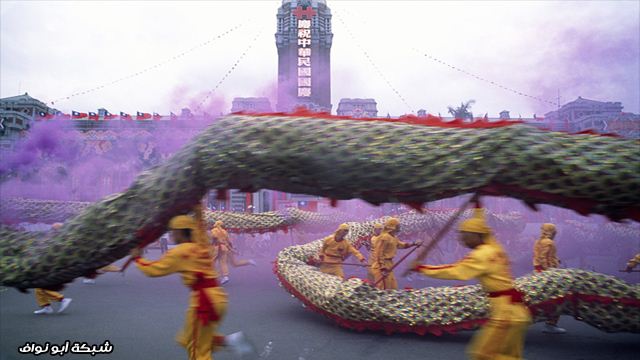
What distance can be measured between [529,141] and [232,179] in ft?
7.64

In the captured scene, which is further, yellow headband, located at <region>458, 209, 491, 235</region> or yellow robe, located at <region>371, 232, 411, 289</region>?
yellow robe, located at <region>371, 232, 411, 289</region>

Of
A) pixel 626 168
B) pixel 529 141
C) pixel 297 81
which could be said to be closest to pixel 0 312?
pixel 529 141

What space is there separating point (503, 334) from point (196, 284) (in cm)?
255

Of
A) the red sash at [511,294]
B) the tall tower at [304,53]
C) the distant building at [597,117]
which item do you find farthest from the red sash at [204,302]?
the tall tower at [304,53]

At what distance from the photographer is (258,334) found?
6.37 metres

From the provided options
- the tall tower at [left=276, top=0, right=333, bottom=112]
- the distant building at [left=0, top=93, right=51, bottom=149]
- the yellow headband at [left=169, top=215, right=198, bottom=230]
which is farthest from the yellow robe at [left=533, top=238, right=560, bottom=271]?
the distant building at [left=0, top=93, right=51, bottom=149]

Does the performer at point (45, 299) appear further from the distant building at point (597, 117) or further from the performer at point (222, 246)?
the distant building at point (597, 117)

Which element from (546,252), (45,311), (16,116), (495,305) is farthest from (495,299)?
(16,116)

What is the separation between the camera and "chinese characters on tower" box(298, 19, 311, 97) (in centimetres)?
2708

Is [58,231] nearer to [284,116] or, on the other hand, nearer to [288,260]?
[284,116]

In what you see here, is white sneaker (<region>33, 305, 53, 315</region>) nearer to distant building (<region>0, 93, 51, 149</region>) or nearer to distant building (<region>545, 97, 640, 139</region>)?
distant building (<region>545, 97, 640, 139</region>)

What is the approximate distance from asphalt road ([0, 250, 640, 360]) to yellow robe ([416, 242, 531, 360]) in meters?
1.87

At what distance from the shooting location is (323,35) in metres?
31.7

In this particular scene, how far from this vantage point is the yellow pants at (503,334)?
137 inches
